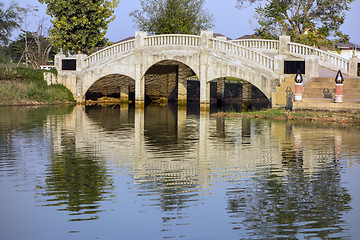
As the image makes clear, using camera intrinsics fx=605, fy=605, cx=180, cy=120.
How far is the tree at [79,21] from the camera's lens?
48438 mm

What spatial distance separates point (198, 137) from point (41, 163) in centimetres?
769

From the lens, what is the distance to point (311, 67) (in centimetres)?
3219

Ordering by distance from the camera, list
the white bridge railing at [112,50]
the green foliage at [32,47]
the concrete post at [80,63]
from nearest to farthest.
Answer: the white bridge railing at [112,50], the concrete post at [80,63], the green foliage at [32,47]

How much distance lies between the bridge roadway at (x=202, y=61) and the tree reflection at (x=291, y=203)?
784 inches

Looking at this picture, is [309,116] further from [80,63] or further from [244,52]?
[80,63]

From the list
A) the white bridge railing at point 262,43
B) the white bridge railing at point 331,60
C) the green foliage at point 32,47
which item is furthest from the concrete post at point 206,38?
the green foliage at point 32,47

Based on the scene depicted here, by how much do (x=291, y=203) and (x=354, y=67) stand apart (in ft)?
78.4

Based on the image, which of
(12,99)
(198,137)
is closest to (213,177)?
(198,137)

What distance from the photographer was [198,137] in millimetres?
21422

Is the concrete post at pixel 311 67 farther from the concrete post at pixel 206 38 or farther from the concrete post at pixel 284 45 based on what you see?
the concrete post at pixel 206 38

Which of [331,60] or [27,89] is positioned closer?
[331,60]

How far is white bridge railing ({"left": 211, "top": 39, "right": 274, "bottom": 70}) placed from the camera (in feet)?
114

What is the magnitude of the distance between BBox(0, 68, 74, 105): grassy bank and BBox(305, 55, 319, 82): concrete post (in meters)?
19.4

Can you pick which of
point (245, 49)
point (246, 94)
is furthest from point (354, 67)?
point (246, 94)
